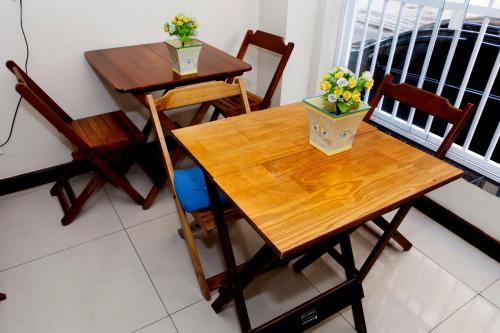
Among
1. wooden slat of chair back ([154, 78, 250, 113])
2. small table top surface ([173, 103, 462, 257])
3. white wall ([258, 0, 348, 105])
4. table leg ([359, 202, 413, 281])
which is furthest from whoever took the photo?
white wall ([258, 0, 348, 105])

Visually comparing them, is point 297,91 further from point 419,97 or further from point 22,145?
point 22,145

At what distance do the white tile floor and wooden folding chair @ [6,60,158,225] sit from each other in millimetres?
114

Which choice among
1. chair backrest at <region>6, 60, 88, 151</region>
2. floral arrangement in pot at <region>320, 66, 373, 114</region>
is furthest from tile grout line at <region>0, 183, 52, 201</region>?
floral arrangement in pot at <region>320, 66, 373, 114</region>

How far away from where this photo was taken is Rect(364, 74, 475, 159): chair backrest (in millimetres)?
1508

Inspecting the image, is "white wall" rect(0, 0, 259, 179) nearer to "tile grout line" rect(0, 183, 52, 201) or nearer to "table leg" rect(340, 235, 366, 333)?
"tile grout line" rect(0, 183, 52, 201)

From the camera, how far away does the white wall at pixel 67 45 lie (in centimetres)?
206

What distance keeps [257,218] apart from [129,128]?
1469 millimetres

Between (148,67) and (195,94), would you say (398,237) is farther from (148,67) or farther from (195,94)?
(148,67)

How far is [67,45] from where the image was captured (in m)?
2.19

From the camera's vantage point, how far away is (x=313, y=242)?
0.94 m

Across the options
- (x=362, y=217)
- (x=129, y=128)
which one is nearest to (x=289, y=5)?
(x=129, y=128)

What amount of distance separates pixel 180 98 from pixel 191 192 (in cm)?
44

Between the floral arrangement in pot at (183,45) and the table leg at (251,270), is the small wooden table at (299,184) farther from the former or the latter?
the floral arrangement in pot at (183,45)

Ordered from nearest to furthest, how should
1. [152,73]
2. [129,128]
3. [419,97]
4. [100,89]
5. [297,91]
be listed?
[419,97] → [152,73] → [129,128] → [100,89] → [297,91]
